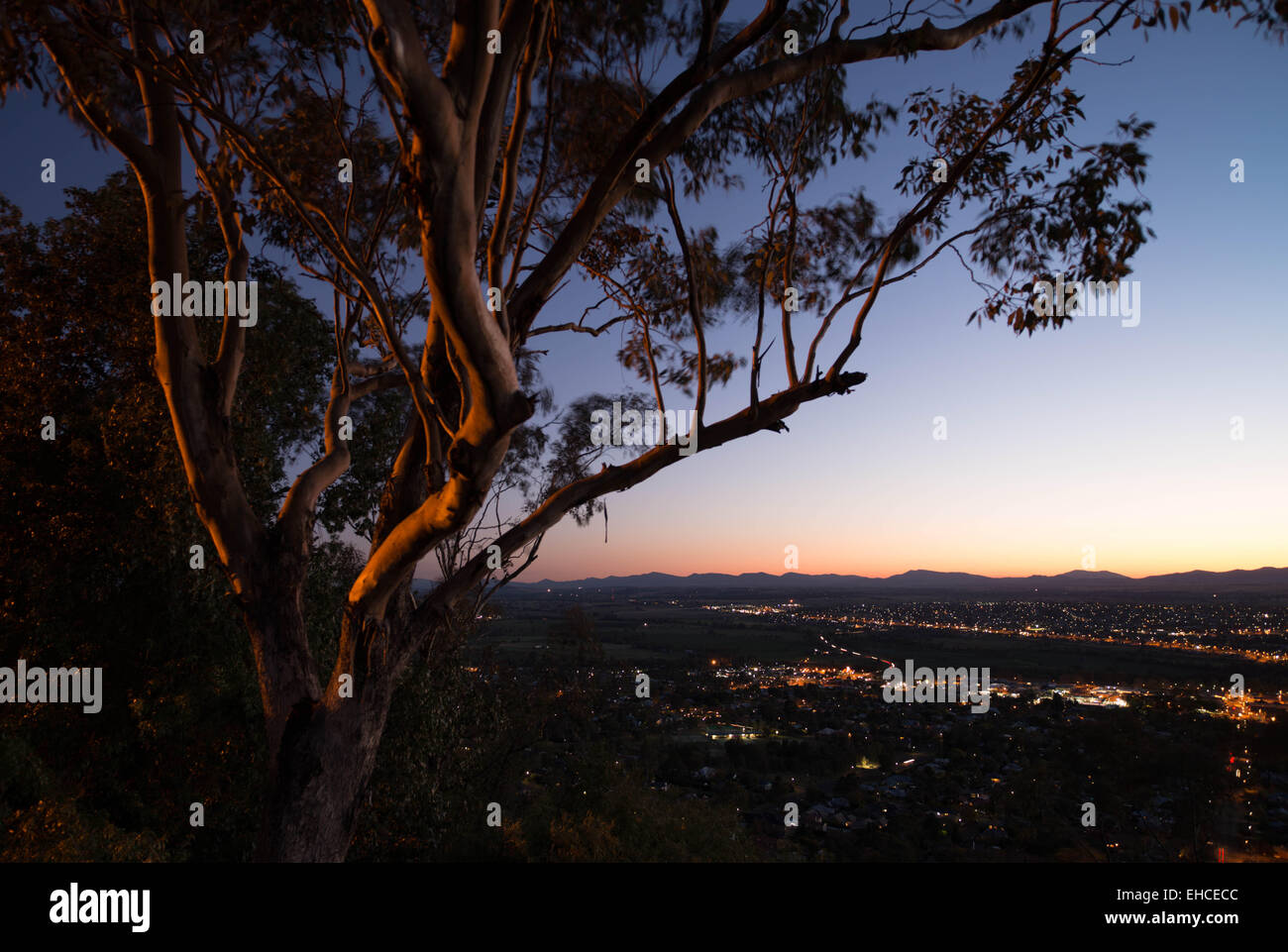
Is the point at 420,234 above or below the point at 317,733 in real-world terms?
above

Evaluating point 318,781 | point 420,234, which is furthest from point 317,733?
point 420,234

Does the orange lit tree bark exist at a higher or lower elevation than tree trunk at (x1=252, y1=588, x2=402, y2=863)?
higher

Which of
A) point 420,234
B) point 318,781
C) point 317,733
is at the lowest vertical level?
point 318,781

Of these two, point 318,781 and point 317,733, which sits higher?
point 317,733

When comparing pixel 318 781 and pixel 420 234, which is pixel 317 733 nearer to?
pixel 318 781

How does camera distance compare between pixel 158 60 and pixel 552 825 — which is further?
pixel 552 825

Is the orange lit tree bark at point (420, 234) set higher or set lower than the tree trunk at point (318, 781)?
higher

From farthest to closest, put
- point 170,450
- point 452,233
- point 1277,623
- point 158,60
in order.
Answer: point 1277,623 < point 170,450 < point 158,60 < point 452,233

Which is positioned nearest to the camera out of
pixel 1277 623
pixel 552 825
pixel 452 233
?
pixel 452 233

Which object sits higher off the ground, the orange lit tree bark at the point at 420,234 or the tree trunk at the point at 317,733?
the orange lit tree bark at the point at 420,234

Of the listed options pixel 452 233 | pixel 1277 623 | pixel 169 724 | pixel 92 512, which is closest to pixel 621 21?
pixel 452 233

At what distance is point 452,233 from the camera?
97.7 inches

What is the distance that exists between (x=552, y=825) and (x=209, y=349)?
837 cm
